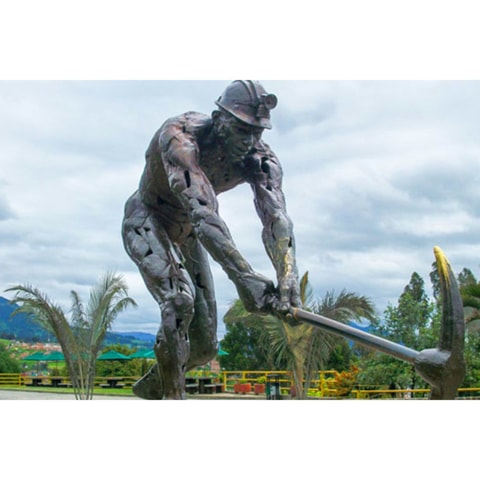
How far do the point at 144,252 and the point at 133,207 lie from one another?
0.47 m

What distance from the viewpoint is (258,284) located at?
13.7 feet

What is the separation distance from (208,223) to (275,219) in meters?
0.66

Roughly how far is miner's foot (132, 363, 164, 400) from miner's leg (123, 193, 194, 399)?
38 millimetres

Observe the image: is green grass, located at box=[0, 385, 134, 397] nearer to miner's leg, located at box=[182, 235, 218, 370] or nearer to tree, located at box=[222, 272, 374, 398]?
tree, located at box=[222, 272, 374, 398]

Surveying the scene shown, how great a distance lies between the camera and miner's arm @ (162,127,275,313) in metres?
4.20

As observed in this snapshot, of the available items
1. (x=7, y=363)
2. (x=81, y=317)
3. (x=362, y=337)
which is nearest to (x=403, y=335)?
(x=81, y=317)

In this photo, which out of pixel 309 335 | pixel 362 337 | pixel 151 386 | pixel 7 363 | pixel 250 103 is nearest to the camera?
pixel 362 337

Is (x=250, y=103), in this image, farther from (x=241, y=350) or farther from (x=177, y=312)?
(x=241, y=350)

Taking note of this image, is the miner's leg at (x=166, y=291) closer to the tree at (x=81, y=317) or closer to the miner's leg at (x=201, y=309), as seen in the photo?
the miner's leg at (x=201, y=309)

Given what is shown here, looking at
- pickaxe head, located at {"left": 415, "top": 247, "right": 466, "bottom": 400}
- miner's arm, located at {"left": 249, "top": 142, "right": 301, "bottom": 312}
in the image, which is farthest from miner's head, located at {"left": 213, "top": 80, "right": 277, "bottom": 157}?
pickaxe head, located at {"left": 415, "top": 247, "right": 466, "bottom": 400}

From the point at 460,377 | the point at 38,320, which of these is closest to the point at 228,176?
the point at 460,377

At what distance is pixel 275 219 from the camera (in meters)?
4.89

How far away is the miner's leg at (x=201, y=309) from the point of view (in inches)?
215

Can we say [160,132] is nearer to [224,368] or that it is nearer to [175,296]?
[175,296]
